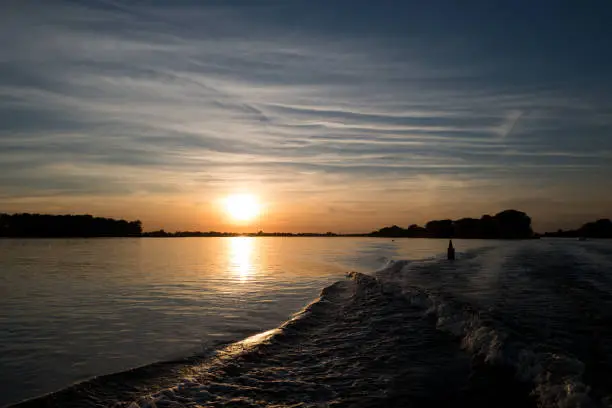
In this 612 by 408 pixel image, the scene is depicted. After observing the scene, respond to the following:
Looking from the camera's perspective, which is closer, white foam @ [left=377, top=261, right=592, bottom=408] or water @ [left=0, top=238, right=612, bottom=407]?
white foam @ [left=377, top=261, right=592, bottom=408]

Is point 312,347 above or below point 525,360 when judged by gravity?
below

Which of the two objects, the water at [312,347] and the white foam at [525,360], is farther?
the water at [312,347]

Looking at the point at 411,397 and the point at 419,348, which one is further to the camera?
the point at 419,348

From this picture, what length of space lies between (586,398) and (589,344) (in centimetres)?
572

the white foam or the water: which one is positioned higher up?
the white foam

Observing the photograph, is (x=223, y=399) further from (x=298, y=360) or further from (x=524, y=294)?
(x=524, y=294)

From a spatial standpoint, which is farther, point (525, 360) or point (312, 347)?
point (312, 347)

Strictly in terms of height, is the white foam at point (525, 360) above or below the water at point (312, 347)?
above

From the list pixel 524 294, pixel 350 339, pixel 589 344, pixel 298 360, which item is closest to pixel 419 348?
pixel 350 339

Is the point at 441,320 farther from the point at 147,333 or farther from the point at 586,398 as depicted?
the point at 147,333

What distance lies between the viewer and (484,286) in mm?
30078

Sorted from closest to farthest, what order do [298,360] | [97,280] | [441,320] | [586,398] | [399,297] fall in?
[586,398], [298,360], [441,320], [399,297], [97,280]

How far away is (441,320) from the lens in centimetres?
1805

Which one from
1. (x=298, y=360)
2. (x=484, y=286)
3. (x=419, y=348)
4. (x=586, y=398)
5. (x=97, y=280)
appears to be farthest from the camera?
(x=97, y=280)
